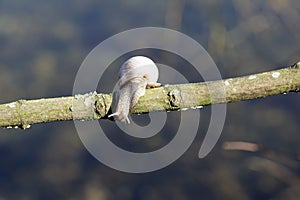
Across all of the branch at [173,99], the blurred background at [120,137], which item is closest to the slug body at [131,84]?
the branch at [173,99]

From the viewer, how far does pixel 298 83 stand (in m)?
1.11

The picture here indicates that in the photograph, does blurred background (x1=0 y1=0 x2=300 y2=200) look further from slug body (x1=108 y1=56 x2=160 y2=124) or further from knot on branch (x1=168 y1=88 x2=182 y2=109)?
knot on branch (x1=168 y1=88 x2=182 y2=109)

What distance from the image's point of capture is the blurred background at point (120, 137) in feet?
12.9

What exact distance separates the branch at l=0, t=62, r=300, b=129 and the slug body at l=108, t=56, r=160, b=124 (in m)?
0.02

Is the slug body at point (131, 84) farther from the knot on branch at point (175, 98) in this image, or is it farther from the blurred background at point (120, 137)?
the blurred background at point (120, 137)

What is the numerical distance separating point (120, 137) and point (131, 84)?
117 inches

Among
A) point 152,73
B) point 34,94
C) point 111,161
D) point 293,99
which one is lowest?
point 152,73

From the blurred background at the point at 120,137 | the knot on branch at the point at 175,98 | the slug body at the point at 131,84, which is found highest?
the blurred background at the point at 120,137

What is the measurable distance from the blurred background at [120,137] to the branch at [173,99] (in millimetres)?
2245

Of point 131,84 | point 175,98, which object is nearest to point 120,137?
point 131,84

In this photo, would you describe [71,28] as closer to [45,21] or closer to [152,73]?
[45,21]

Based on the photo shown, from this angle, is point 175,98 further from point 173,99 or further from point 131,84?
point 131,84

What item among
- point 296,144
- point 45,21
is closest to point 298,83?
point 296,144

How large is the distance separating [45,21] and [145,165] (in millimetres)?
1937
